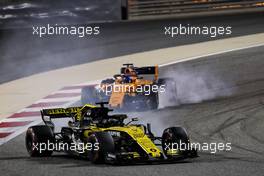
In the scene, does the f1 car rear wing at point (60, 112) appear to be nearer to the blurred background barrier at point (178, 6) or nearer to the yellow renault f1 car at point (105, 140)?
the yellow renault f1 car at point (105, 140)

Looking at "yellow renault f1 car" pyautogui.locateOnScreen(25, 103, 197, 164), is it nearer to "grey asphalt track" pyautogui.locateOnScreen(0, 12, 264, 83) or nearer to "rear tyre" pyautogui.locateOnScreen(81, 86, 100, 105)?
"rear tyre" pyautogui.locateOnScreen(81, 86, 100, 105)

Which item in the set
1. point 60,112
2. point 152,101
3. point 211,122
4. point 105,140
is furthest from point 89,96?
point 105,140

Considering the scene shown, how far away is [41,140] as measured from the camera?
47.7 feet

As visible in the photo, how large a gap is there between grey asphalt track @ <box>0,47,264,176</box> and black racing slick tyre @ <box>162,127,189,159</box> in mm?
293

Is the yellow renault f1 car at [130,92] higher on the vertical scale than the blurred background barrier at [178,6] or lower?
lower

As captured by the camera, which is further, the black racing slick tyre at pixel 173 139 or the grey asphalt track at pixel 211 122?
the black racing slick tyre at pixel 173 139

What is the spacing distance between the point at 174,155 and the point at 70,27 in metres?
16.4

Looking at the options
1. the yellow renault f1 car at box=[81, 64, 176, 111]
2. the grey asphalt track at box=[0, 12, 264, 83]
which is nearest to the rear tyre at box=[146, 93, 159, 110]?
the yellow renault f1 car at box=[81, 64, 176, 111]

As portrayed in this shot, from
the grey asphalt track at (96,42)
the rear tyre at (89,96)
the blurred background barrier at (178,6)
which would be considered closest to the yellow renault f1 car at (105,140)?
the rear tyre at (89,96)

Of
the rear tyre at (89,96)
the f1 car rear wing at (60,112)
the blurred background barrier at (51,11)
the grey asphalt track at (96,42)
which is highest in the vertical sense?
the blurred background barrier at (51,11)

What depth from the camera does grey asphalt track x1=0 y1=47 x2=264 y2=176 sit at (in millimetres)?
13047

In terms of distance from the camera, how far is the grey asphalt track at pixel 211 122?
1305 cm

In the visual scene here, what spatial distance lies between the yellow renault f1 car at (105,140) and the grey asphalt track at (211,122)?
6.3 inches

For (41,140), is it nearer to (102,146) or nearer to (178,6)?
(102,146)
